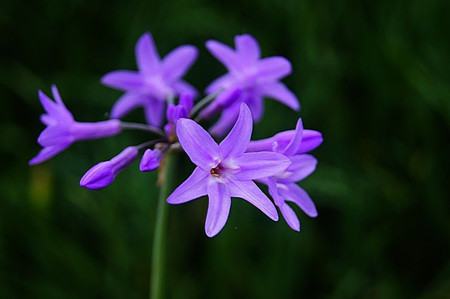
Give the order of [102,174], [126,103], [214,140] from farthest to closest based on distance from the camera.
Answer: [126,103]
[214,140]
[102,174]

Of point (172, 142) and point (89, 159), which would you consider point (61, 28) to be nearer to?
point (89, 159)

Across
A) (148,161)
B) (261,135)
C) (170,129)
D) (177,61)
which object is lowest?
(148,161)

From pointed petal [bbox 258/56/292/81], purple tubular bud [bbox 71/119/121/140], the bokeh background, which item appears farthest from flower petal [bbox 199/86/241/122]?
the bokeh background

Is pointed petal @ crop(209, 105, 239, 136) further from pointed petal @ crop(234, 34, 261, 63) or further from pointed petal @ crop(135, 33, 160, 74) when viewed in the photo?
pointed petal @ crop(135, 33, 160, 74)

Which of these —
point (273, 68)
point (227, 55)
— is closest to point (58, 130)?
point (227, 55)

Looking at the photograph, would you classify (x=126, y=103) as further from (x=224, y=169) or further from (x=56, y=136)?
(x=224, y=169)

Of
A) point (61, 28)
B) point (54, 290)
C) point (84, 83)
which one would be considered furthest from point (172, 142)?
point (61, 28)

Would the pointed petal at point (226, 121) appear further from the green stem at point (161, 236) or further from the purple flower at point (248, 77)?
the green stem at point (161, 236)
